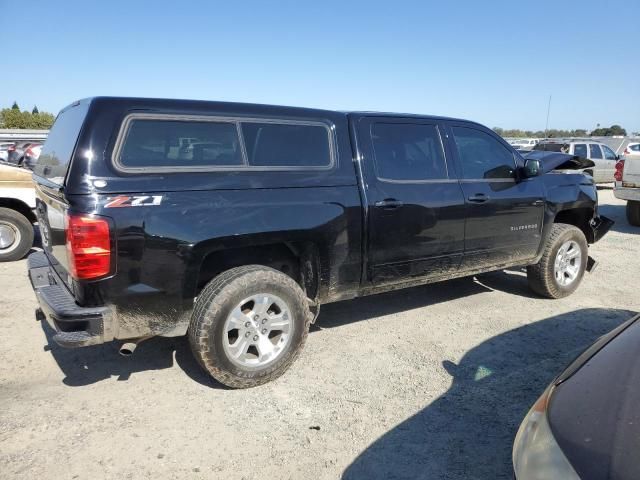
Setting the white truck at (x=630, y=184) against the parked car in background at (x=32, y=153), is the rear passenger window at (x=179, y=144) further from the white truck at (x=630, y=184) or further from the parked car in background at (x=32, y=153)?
the white truck at (x=630, y=184)

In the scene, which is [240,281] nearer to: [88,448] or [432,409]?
[88,448]

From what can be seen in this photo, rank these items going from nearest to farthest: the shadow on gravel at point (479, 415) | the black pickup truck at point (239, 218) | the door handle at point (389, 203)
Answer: the shadow on gravel at point (479, 415) → the black pickup truck at point (239, 218) → the door handle at point (389, 203)

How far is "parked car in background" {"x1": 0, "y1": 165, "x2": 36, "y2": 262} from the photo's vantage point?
21.4 feet

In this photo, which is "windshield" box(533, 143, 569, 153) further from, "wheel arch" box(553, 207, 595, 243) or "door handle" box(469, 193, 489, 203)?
"door handle" box(469, 193, 489, 203)

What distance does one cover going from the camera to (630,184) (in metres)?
9.98

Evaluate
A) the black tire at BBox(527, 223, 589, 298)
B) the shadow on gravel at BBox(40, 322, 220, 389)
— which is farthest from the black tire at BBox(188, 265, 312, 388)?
the black tire at BBox(527, 223, 589, 298)

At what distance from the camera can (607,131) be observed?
59844 mm

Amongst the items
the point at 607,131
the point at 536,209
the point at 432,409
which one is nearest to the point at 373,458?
the point at 432,409

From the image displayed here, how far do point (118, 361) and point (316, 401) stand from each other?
5.54 ft

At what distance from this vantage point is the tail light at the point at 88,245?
8.95 ft

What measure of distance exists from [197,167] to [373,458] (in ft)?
6.82

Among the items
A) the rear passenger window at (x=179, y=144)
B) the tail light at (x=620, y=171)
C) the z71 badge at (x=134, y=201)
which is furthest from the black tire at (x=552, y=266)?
the tail light at (x=620, y=171)

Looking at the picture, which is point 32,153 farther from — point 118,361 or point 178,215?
point 178,215

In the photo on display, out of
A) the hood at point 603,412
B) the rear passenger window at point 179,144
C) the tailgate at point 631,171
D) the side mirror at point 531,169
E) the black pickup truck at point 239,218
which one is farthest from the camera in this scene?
the tailgate at point 631,171
